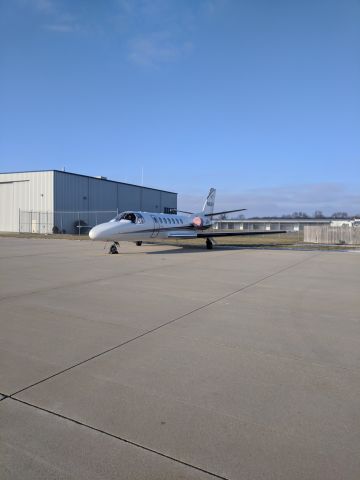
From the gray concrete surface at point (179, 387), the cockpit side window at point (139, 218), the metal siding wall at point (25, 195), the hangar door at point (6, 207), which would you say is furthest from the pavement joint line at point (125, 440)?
the hangar door at point (6, 207)

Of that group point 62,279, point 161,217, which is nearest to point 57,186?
point 161,217

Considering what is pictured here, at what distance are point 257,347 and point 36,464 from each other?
3.12 meters

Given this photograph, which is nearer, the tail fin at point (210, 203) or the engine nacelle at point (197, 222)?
the engine nacelle at point (197, 222)

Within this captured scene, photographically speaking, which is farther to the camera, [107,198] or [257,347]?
[107,198]

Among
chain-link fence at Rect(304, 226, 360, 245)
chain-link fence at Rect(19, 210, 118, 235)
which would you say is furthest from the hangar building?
chain-link fence at Rect(304, 226, 360, 245)

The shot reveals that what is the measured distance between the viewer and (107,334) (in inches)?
212

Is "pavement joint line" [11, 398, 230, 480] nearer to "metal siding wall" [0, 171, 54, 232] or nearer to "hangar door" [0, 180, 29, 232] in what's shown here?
"metal siding wall" [0, 171, 54, 232]

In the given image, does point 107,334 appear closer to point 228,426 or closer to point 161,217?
point 228,426

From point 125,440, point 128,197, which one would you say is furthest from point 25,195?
point 125,440

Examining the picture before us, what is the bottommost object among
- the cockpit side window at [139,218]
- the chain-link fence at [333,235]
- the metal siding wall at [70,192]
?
the chain-link fence at [333,235]

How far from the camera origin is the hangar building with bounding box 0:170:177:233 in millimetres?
43438

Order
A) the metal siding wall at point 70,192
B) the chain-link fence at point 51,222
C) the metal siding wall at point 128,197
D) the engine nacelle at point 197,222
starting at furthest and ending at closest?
the metal siding wall at point 128,197 < the metal siding wall at point 70,192 < the chain-link fence at point 51,222 < the engine nacelle at point 197,222

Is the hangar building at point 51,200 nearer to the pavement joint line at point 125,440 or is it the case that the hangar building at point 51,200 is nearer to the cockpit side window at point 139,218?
the cockpit side window at point 139,218

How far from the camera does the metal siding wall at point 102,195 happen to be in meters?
49.3
